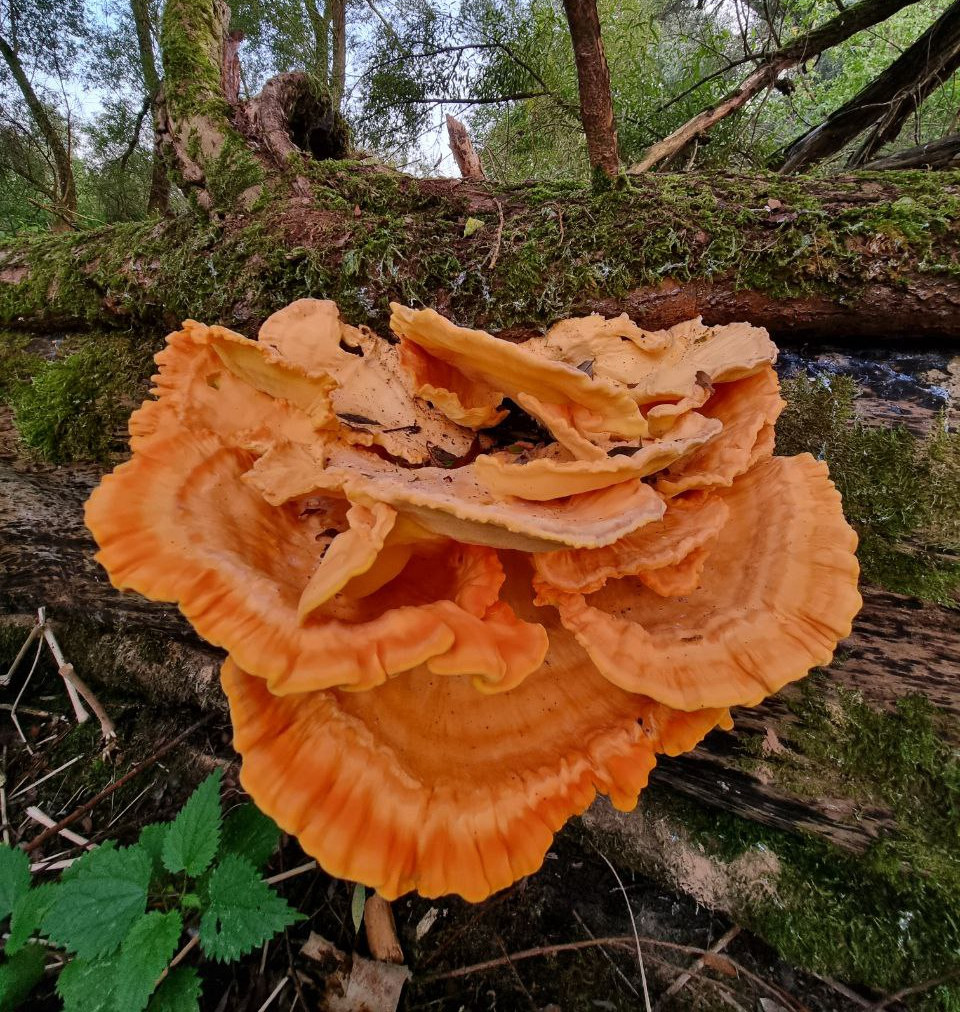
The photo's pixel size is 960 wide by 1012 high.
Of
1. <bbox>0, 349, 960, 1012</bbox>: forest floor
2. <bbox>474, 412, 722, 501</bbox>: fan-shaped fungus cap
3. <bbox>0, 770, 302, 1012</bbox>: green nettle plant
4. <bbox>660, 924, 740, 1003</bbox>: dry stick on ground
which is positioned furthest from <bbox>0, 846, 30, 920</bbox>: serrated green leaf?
<bbox>660, 924, 740, 1003</bbox>: dry stick on ground

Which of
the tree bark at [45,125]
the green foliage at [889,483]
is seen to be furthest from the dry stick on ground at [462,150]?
the tree bark at [45,125]

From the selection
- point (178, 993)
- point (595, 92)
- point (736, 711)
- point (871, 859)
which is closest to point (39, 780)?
point (178, 993)

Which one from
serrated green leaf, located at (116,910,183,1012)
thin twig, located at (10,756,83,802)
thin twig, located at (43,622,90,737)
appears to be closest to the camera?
serrated green leaf, located at (116,910,183,1012)

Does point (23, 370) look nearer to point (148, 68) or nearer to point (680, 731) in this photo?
point (680, 731)

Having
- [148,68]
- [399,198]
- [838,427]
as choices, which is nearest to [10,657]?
[399,198]

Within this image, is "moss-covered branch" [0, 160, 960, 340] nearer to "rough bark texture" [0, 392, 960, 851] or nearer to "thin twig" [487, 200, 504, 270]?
"thin twig" [487, 200, 504, 270]
